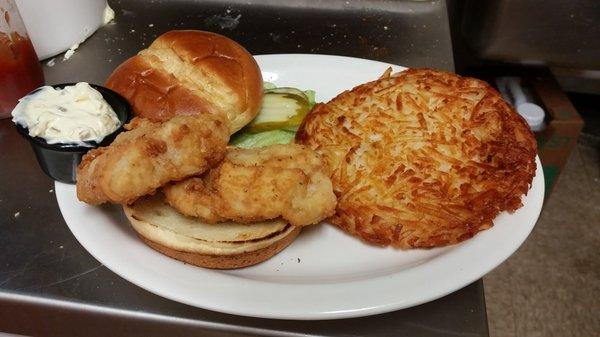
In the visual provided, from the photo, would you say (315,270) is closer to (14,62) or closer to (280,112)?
(280,112)

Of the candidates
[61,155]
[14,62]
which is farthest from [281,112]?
[14,62]

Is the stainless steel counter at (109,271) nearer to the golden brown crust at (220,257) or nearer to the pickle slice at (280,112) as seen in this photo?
the golden brown crust at (220,257)

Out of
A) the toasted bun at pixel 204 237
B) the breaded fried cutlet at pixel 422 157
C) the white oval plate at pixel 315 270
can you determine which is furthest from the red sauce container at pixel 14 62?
the breaded fried cutlet at pixel 422 157

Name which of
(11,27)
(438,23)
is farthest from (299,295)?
(438,23)

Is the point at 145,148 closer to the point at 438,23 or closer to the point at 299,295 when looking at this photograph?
the point at 299,295

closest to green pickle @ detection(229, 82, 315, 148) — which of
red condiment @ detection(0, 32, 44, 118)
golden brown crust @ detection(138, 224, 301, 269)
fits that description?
golden brown crust @ detection(138, 224, 301, 269)

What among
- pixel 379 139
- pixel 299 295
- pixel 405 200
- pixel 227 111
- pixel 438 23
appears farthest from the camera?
pixel 438 23
